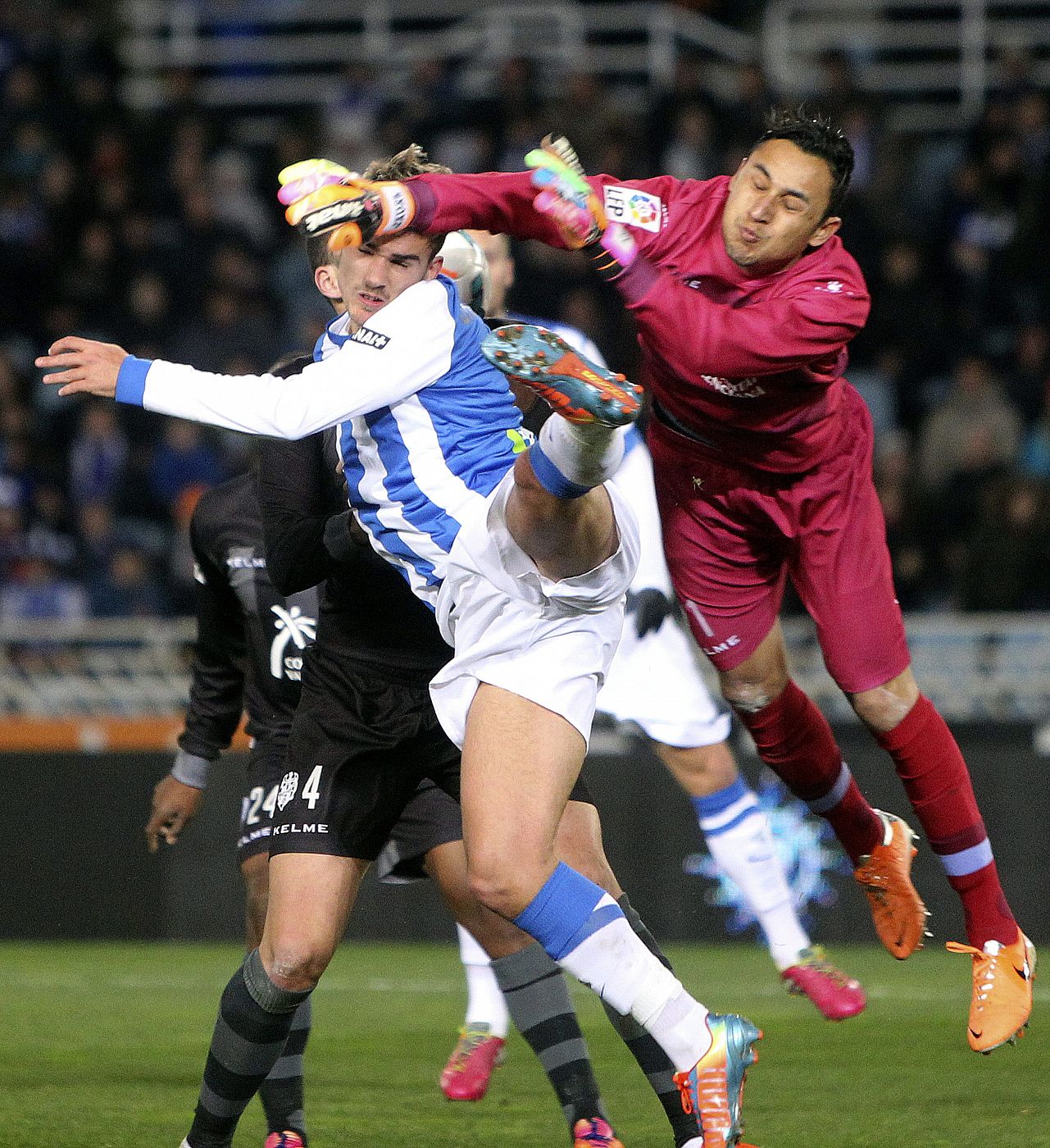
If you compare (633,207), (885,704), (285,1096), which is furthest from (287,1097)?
(633,207)

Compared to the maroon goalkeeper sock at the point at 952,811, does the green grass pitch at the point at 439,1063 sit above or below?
below

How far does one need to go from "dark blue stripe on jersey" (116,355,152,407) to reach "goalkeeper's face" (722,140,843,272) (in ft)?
4.89

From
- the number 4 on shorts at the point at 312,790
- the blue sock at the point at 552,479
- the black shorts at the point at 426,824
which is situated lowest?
the black shorts at the point at 426,824

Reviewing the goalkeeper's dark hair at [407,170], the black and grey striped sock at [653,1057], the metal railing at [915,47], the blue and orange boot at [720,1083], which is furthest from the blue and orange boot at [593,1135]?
the metal railing at [915,47]

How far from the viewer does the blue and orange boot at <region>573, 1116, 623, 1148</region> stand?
164 inches

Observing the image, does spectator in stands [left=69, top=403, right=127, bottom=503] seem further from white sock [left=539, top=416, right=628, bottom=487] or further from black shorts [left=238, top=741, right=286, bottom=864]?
white sock [left=539, top=416, right=628, bottom=487]

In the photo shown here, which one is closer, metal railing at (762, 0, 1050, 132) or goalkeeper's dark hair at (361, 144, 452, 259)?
goalkeeper's dark hair at (361, 144, 452, 259)

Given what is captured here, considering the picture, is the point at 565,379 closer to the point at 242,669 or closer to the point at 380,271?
the point at 380,271

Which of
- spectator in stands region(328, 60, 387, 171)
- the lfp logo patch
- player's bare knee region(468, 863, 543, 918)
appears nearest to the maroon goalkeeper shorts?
player's bare knee region(468, 863, 543, 918)

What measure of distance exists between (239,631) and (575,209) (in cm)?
166

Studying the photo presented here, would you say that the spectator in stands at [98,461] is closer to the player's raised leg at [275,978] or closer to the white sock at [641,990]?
the player's raised leg at [275,978]

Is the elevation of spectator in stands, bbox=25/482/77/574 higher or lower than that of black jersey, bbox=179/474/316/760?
lower

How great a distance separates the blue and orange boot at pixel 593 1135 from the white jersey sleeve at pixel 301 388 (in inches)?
61.7

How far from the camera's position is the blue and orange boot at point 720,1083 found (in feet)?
12.2
